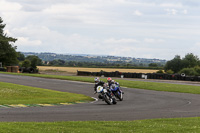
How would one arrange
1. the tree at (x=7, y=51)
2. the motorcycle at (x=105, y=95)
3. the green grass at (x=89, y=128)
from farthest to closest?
1. the tree at (x=7, y=51)
2. the motorcycle at (x=105, y=95)
3. the green grass at (x=89, y=128)

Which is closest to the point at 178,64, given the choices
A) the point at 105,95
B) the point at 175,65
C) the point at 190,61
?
the point at 175,65

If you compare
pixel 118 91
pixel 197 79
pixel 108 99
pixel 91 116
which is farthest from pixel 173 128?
pixel 197 79

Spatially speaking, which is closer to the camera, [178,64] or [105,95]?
[105,95]

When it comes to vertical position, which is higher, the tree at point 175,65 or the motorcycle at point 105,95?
the tree at point 175,65

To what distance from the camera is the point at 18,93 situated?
2705 cm

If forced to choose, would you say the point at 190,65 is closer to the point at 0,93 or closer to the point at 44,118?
the point at 0,93

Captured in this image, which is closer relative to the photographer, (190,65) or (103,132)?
(103,132)

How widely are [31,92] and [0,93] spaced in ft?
9.46

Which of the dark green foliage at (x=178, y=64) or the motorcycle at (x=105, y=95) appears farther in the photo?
the dark green foliage at (x=178, y=64)

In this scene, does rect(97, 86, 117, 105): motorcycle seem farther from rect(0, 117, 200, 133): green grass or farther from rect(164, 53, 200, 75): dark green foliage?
rect(164, 53, 200, 75): dark green foliage

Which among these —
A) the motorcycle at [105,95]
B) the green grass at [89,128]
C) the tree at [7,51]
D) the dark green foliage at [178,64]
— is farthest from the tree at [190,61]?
the green grass at [89,128]

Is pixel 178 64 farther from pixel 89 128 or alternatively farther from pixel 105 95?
pixel 89 128

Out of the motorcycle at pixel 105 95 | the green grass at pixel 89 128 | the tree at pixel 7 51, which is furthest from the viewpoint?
the tree at pixel 7 51

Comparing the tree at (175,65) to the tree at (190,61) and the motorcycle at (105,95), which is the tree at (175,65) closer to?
the tree at (190,61)
